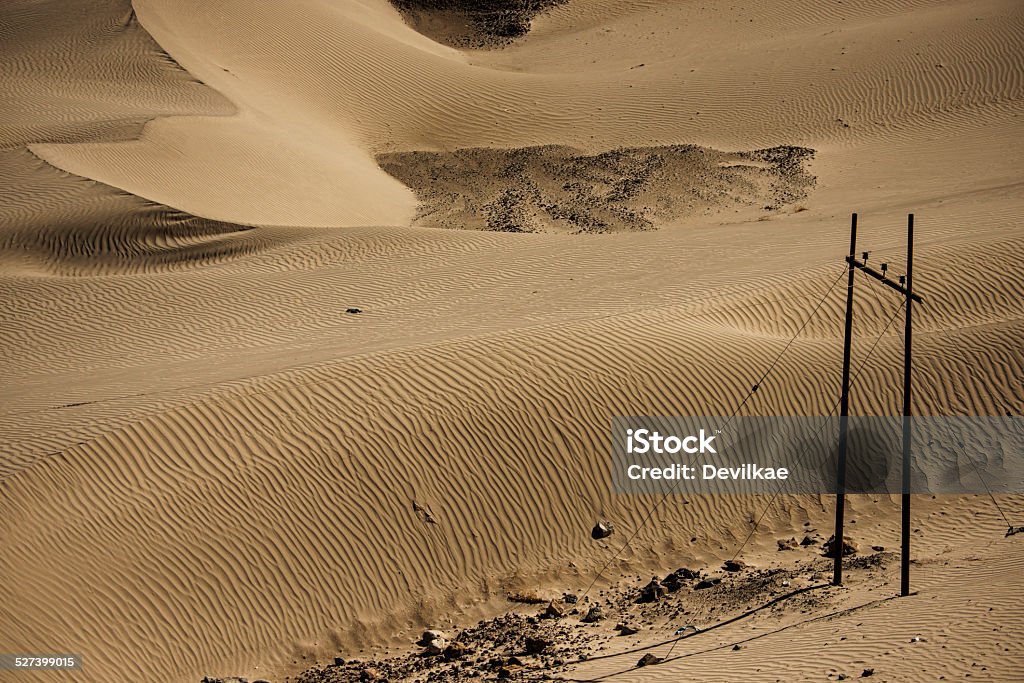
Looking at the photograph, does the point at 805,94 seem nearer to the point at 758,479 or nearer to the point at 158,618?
the point at 758,479

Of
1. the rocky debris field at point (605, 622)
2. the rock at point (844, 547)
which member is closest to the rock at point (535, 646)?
the rocky debris field at point (605, 622)

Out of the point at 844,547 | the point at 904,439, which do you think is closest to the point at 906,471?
the point at 904,439

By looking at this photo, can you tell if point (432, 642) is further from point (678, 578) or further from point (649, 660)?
point (678, 578)

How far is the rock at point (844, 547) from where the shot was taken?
43.3ft

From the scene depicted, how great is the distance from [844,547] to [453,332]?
21.2 ft

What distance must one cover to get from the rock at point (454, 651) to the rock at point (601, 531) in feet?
8.16

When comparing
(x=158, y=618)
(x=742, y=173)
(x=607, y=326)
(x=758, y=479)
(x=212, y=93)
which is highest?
(x=212, y=93)

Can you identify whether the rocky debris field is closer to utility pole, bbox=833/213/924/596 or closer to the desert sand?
the desert sand

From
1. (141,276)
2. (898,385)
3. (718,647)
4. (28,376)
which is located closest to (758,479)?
(898,385)

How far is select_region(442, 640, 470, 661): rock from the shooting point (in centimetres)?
1176

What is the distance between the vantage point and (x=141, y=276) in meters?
20.2

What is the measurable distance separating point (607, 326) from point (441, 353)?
2.56 meters

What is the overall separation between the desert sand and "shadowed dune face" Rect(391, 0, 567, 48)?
871 centimetres

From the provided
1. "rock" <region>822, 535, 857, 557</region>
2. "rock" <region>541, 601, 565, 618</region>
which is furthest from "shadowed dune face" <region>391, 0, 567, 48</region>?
"rock" <region>541, 601, 565, 618</region>
